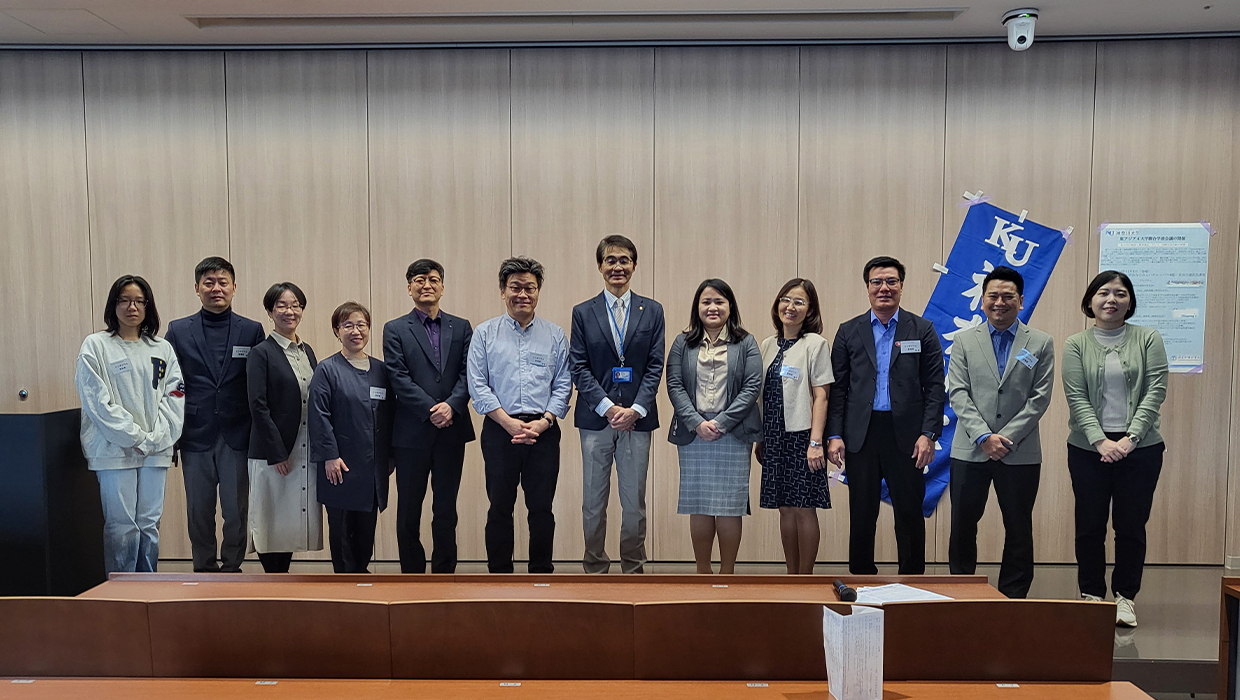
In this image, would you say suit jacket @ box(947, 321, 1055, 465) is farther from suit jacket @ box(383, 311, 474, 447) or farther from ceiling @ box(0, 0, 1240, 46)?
→ suit jacket @ box(383, 311, 474, 447)

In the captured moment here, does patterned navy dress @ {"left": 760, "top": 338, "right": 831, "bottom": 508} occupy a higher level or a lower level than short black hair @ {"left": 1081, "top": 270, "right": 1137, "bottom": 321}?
lower

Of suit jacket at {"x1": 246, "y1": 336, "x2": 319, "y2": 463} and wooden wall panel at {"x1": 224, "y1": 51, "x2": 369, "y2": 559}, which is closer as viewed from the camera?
suit jacket at {"x1": 246, "y1": 336, "x2": 319, "y2": 463}

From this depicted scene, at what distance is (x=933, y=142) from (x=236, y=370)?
4241mm

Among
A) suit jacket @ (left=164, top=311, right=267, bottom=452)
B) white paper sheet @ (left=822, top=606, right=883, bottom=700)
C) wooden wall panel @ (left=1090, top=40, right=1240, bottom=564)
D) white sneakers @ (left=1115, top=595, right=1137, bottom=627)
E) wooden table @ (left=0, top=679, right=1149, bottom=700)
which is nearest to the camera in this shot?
white paper sheet @ (left=822, top=606, right=883, bottom=700)

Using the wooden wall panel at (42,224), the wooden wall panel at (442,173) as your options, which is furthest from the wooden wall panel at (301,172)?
the wooden wall panel at (42,224)

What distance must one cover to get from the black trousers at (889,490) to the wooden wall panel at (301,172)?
3178 mm

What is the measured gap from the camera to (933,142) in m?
4.75

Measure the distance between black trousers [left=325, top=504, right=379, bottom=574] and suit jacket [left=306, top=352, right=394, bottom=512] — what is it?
0.28 feet

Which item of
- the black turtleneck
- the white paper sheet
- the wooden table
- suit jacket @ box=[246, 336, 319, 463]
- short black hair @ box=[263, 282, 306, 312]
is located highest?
short black hair @ box=[263, 282, 306, 312]

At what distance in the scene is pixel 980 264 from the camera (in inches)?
187

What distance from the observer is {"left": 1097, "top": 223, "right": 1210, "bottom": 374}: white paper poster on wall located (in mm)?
4645

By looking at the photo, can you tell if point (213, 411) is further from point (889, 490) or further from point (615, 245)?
point (889, 490)

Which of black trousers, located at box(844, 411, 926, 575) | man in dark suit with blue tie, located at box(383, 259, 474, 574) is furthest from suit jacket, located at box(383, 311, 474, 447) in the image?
black trousers, located at box(844, 411, 926, 575)

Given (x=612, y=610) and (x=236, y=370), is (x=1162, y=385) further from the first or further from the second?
(x=236, y=370)
